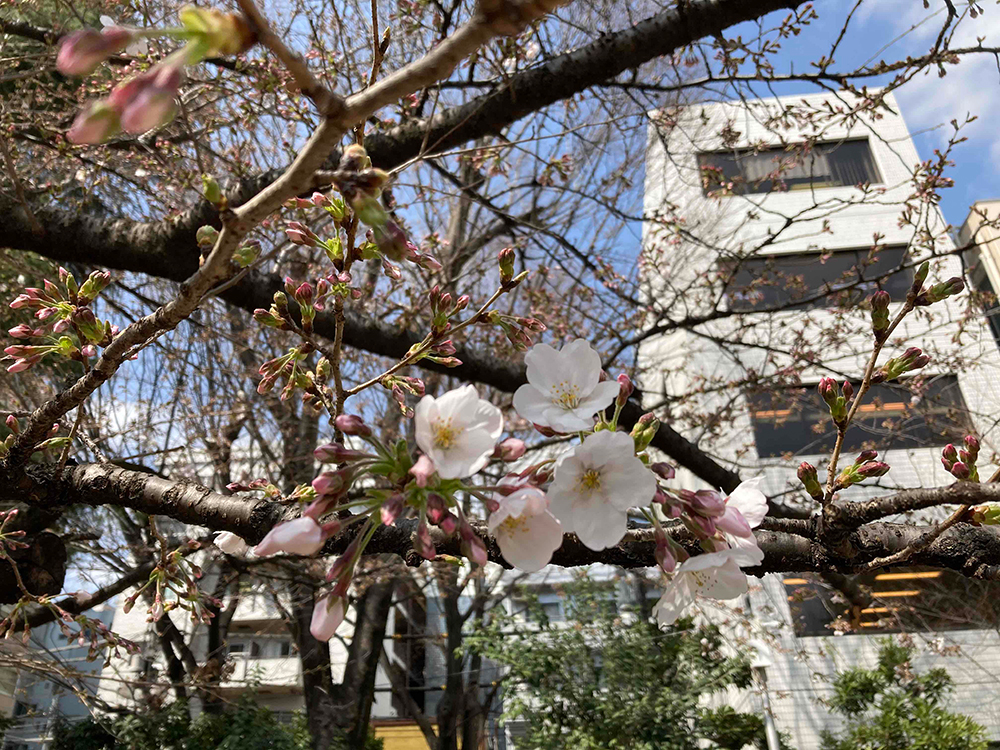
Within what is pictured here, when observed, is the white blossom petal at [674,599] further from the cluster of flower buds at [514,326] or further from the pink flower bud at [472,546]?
the cluster of flower buds at [514,326]

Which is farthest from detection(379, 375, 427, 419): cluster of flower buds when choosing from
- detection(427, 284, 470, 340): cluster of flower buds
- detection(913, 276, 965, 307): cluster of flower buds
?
detection(913, 276, 965, 307): cluster of flower buds

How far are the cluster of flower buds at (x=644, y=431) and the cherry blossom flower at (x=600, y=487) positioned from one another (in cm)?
11

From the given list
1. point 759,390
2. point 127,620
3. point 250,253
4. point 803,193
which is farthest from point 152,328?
point 127,620

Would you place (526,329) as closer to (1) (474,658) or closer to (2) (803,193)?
(1) (474,658)

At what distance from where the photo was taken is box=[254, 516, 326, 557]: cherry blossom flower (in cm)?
72

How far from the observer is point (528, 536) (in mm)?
811

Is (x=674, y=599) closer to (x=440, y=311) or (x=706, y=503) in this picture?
(x=706, y=503)

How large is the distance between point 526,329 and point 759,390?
4437mm

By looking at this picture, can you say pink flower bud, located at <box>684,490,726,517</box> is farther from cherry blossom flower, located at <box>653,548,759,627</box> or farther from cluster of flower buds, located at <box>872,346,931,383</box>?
cluster of flower buds, located at <box>872,346,931,383</box>

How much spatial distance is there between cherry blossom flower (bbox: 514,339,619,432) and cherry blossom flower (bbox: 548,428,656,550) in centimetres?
5

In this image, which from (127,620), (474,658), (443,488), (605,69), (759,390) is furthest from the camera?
(127,620)

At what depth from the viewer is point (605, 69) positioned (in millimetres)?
2979

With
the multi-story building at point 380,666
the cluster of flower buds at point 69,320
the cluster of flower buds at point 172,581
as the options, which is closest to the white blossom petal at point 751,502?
the cluster of flower buds at point 69,320

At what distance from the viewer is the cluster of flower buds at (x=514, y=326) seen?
4.13 feet
